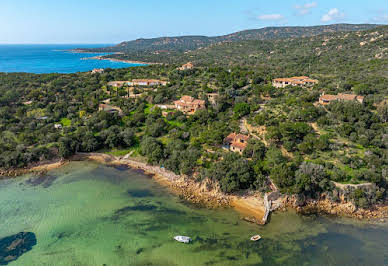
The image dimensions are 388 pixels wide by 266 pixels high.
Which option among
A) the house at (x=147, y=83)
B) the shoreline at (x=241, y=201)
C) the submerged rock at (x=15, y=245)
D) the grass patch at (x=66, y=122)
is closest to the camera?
the submerged rock at (x=15, y=245)

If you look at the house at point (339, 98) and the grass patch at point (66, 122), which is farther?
the grass patch at point (66, 122)

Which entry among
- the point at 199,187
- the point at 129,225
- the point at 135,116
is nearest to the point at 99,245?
the point at 129,225

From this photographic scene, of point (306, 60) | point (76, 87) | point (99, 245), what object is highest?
point (306, 60)

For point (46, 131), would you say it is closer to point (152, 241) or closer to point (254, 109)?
point (152, 241)

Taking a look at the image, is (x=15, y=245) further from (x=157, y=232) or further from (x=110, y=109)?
(x=110, y=109)

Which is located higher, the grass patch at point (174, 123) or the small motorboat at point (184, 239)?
the grass patch at point (174, 123)

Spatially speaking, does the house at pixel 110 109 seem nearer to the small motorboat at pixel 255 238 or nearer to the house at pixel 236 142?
Answer: the house at pixel 236 142

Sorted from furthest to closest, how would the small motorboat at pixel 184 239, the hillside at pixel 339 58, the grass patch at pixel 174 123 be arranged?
the hillside at pixel 339 58, the grass patch at pixel 174 123, the small motorboat at pixel 184 239

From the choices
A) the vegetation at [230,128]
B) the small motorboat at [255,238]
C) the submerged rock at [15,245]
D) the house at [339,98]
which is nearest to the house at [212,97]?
the vegetation at [230,128]
